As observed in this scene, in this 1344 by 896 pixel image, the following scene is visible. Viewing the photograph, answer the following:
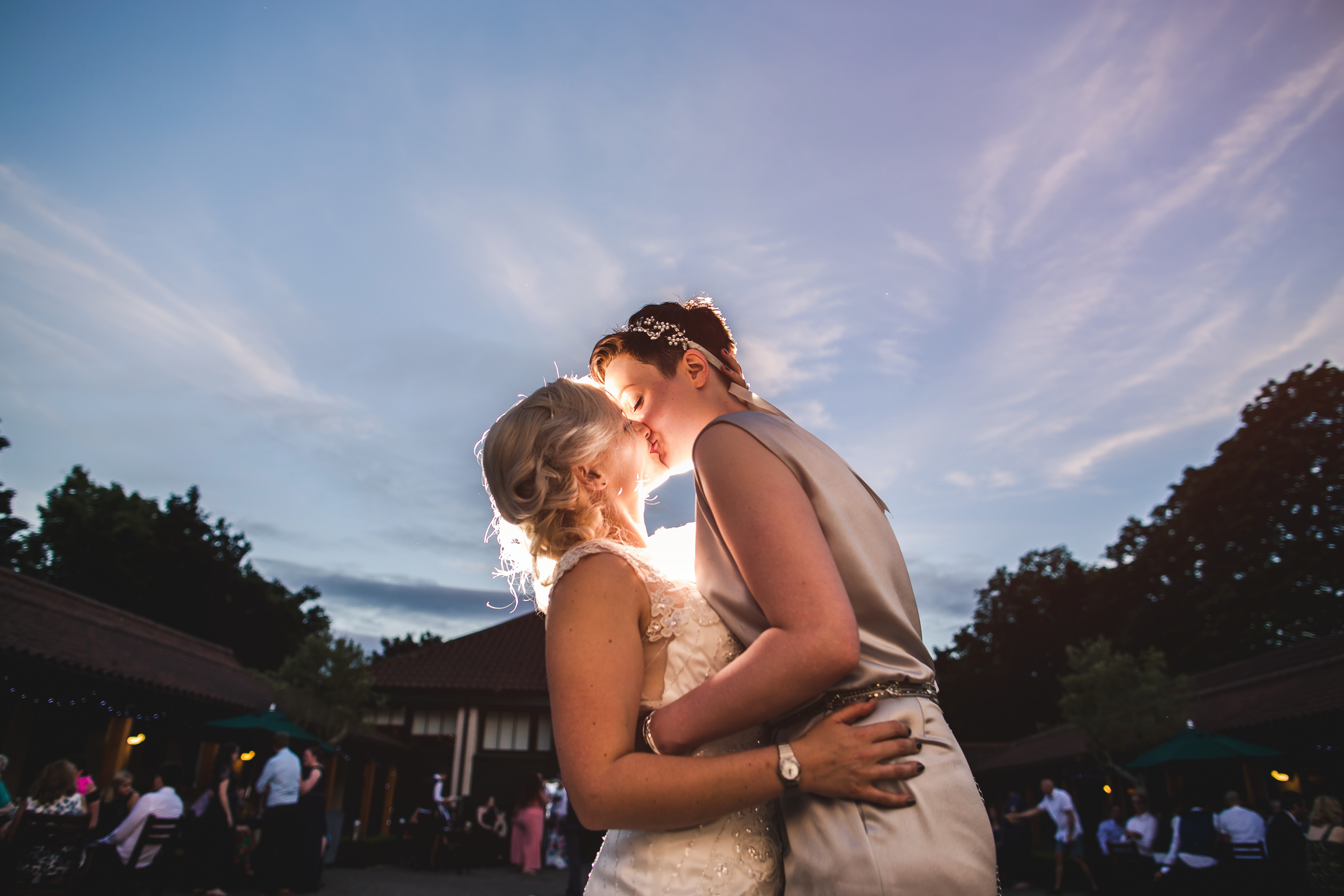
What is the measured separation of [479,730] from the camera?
959 inches

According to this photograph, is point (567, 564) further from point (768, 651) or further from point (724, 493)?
point (768, 651)

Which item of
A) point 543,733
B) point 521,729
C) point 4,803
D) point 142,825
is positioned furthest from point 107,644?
point 543,733

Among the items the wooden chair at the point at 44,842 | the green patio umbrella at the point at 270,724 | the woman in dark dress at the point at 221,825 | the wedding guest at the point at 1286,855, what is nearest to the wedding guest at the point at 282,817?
the woman in dark dress at the point at 221,825

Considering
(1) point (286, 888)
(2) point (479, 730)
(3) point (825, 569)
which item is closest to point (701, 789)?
(3) point (825, 569)

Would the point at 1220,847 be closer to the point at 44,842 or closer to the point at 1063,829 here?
the point at 1063,829

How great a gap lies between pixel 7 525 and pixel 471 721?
59.5 feet

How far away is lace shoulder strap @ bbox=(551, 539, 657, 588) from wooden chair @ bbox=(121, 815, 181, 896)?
27.9ft

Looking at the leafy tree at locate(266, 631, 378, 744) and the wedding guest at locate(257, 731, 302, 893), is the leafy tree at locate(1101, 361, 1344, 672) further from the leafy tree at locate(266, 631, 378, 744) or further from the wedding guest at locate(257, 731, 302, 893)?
the wedding guest at locate(257, 731, 302, 893)

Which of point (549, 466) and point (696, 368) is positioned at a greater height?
point (696, 368)

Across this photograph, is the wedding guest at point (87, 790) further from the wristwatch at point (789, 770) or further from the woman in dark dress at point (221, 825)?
the wristwatch at point (789, 770)

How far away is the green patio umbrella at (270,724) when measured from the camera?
14047 mm

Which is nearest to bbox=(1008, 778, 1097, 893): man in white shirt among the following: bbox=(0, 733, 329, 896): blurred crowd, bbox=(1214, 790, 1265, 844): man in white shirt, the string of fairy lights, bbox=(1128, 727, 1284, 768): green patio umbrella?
bbox=(1128, 727, 1284, 768): green patio umbrella

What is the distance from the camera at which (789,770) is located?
1.30 meters

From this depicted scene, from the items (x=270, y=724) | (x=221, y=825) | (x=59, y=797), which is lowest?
(x=221, y=825)
